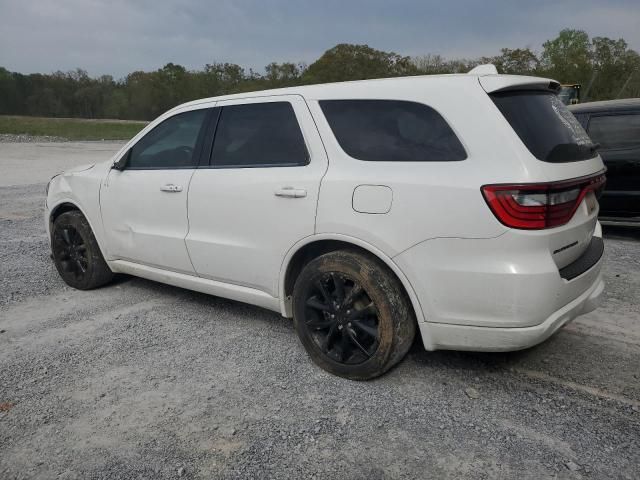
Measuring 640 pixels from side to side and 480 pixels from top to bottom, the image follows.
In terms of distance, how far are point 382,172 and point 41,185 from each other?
37.2ft

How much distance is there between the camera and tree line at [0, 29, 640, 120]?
148ft

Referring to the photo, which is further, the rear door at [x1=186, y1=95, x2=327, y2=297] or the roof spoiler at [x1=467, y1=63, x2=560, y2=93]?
the rear door at [x1=186, y1=95, x2=327, y2=297]

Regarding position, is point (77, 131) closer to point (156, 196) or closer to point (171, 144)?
point (171, 144)

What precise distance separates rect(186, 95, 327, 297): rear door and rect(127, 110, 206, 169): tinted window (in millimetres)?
236

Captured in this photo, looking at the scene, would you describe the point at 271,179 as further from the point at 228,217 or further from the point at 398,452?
the point at 398,452

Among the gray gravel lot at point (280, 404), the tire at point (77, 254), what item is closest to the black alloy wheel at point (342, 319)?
the gray gravel lot at point (280, 404)

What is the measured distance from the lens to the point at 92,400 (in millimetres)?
2986

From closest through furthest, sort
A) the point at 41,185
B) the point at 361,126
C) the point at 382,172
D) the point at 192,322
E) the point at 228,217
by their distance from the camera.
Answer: the point at 382,172 < the point at 361,126 < the point at 228,217 < the point at 192,322 < the point at 41,185

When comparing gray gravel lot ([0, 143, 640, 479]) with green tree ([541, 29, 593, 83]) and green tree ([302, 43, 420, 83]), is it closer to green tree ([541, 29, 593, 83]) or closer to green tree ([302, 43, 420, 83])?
green tree ([541, 29, 593, 83])

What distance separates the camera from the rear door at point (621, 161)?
636 cm

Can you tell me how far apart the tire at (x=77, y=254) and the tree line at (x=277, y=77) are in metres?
39.7

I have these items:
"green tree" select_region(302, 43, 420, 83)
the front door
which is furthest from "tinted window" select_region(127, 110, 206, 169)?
"green tree" select_region(302, 43, 420, 83)

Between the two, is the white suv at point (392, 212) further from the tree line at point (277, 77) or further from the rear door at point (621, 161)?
the tree line at point (277, 77)

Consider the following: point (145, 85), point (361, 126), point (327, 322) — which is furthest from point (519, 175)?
point (145, 85)
